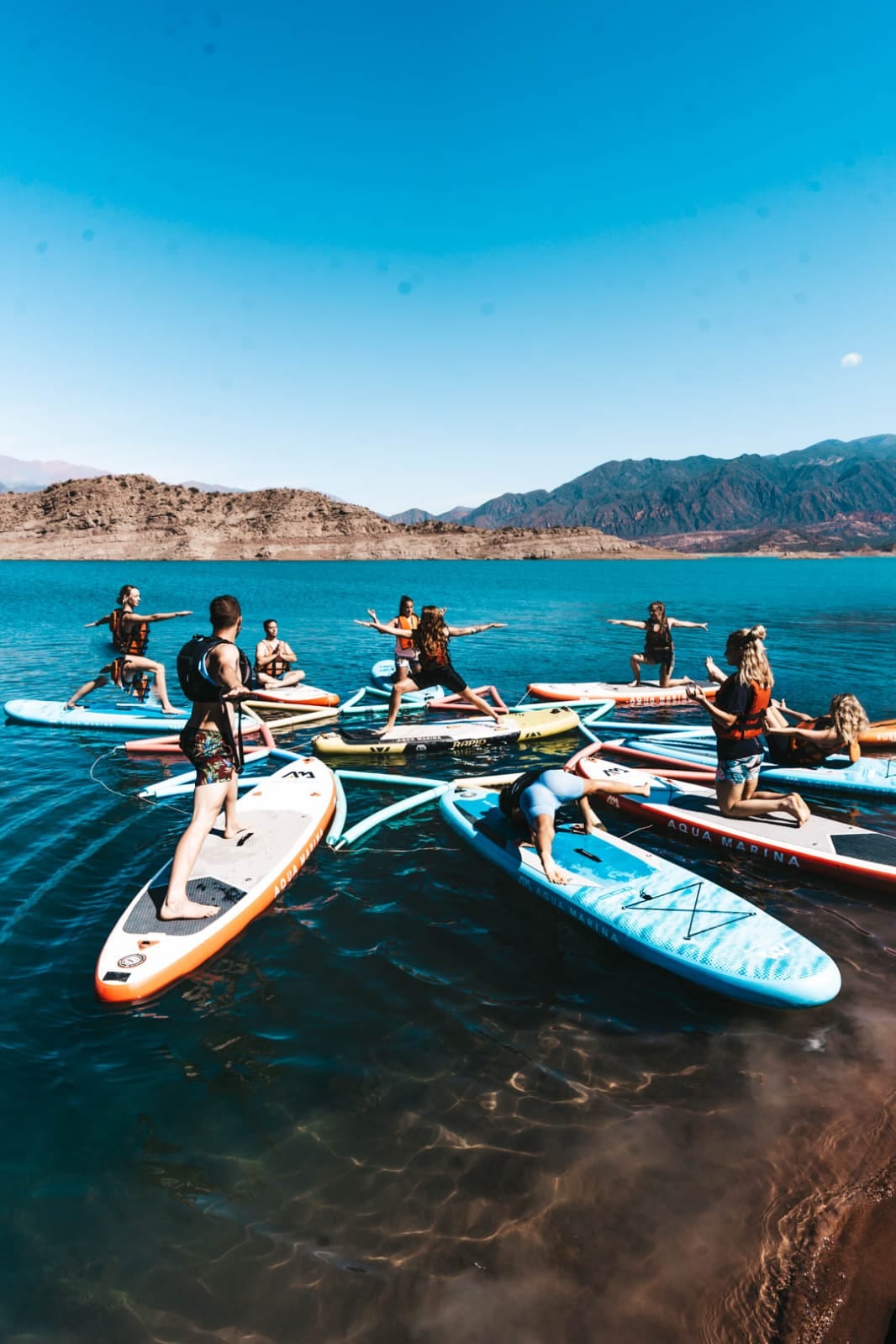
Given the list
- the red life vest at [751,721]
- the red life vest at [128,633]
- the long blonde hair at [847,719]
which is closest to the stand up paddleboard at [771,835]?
the long blonde hair at [847,719]

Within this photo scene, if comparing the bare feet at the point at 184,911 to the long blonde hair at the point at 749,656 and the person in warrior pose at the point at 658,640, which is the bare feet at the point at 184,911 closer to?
the long blonde hair at the point at 749,656

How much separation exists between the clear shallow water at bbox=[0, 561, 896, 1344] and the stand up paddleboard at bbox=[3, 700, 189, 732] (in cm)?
642

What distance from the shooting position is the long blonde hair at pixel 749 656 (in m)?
8.85

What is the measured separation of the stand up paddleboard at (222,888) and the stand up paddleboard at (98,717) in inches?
249

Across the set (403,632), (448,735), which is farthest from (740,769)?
(403,632)

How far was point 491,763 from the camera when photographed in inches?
585

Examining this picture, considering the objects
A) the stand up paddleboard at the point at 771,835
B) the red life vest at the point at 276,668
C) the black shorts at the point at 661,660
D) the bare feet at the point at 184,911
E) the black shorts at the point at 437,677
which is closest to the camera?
the bare feet at the point at 184,911

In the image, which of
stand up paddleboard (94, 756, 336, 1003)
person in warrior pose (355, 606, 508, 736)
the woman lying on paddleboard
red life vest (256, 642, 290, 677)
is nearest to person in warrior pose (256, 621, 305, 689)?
red life vest (256, 642, 290, 677)

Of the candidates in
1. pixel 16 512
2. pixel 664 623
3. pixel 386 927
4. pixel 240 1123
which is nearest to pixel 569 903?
pixel 386 927

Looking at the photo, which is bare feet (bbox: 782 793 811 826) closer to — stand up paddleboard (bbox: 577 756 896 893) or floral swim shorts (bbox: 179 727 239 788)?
stand up paddleboard (bbox: 577 756 896 893)

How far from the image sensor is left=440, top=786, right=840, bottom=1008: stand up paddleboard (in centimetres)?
652

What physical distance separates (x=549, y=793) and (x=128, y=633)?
12297 millimetres

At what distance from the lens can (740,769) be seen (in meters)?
9.95

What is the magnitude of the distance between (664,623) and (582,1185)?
1698cm
